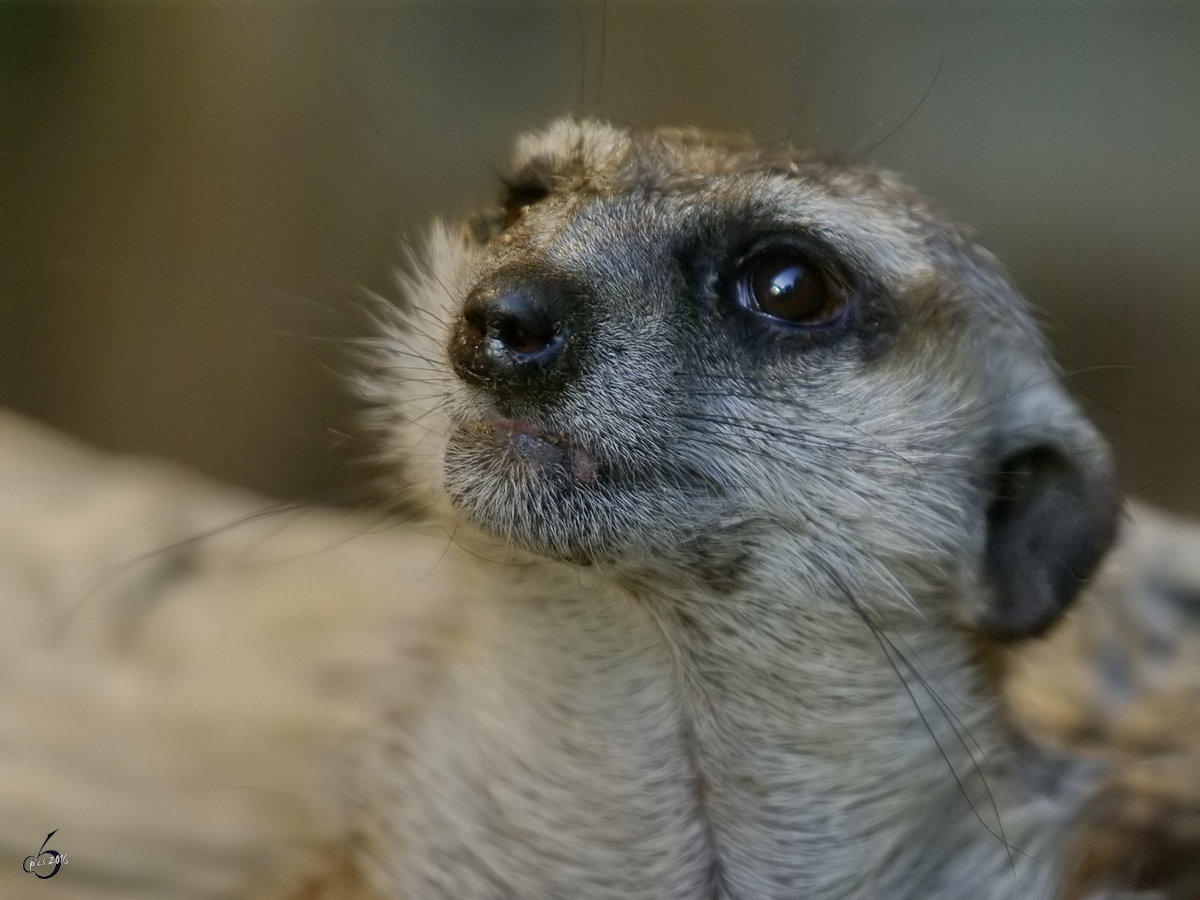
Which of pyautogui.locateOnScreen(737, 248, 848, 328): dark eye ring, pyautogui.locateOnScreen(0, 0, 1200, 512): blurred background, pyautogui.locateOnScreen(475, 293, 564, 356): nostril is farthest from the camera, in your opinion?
pyautogui.locateOnScreen(0, 0, 1200, 512): blurred background

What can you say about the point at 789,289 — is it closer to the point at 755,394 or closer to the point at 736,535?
the point at 755,394

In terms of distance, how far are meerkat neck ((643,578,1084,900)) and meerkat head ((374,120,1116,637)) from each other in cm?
6

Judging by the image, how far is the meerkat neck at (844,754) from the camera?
1240mm

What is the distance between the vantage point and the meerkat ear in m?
1.31

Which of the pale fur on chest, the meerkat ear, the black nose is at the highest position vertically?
the meerkat ear

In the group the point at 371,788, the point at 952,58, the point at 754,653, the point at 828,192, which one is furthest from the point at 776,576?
the point at 952,58

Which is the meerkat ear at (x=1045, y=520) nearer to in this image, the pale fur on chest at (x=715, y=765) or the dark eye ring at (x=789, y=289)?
the pale fur on chest at (x=715, y=765)

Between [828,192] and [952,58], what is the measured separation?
39.0 inches

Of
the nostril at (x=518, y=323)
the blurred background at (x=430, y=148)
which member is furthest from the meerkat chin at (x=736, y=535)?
the blurred background at (x=430, y=148)

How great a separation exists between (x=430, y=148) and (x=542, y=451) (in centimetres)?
151

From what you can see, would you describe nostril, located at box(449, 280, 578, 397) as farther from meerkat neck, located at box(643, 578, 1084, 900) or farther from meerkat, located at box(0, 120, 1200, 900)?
meerkat neck, located at box(643, 578, 1084, 900)

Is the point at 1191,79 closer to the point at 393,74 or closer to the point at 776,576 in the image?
the point at 776,576

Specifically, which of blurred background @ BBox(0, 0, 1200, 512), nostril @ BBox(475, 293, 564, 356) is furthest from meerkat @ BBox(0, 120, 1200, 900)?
blurred background @ BBox(0, 0, 1200, 512)

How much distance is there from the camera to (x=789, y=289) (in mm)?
1232
